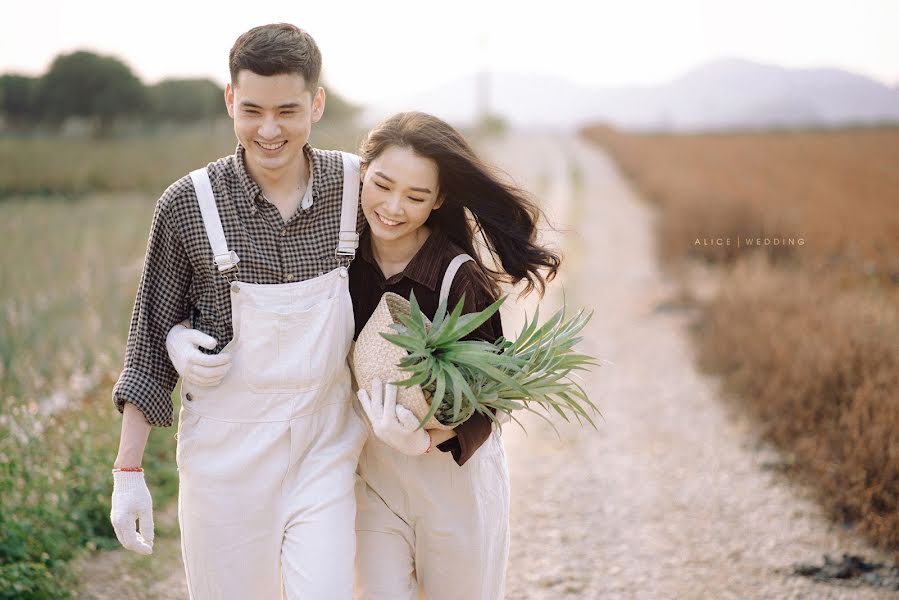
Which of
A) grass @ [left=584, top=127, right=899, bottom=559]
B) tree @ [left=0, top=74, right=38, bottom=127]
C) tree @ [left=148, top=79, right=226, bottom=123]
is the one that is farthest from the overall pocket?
tree @ [left=148, top=79, right=226, bottom=123]

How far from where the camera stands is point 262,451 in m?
2.09

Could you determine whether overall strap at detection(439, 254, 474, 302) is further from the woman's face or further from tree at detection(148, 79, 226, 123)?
tree at detection(148, 79, 226, 123)

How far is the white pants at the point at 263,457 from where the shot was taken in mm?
2100

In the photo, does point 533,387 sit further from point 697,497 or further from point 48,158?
point 48,158

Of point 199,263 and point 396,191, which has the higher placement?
point 396,191

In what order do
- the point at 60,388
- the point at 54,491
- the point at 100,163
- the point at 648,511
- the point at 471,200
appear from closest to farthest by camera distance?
the point at 471,200
the point at 54,491
the point at 648,511
the point at 60,388
the point at 100,163

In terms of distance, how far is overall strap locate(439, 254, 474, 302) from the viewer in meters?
2.23

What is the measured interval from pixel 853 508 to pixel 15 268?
24.0 feet

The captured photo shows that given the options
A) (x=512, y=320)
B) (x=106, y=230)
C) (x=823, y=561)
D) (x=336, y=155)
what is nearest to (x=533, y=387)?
(x=336, y=155)

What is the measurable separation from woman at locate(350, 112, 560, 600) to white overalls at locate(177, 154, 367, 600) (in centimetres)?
22

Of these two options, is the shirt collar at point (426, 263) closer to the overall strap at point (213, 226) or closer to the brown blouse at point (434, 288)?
the brown blouse at point (434, 288)

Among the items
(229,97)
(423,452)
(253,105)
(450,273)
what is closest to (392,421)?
(423,452)

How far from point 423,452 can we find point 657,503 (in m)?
2.72

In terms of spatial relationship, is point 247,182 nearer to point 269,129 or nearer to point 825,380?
point 269,129
